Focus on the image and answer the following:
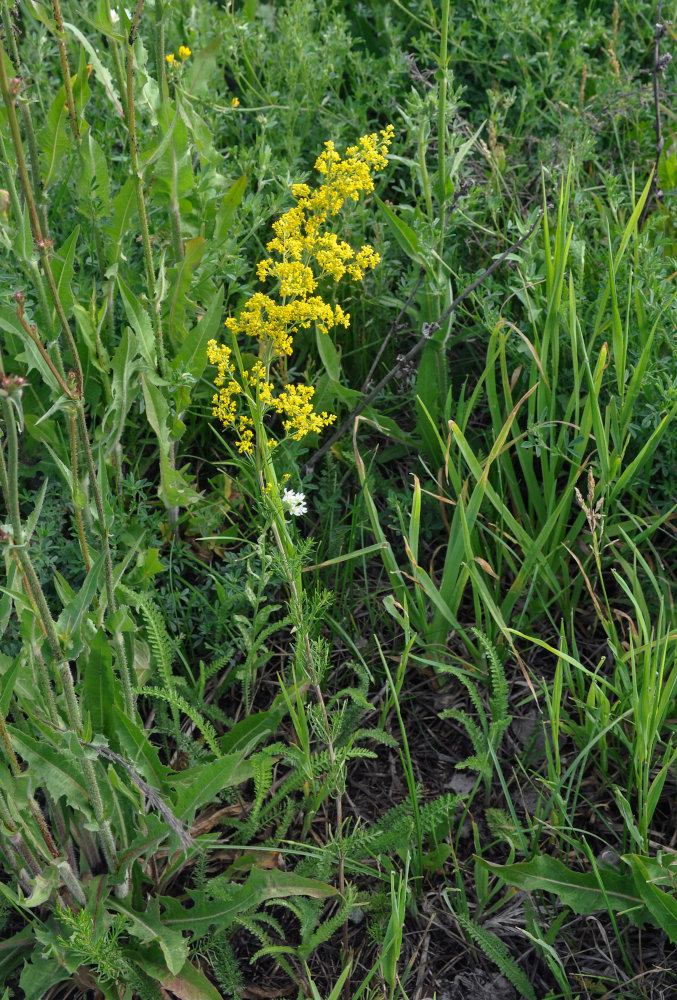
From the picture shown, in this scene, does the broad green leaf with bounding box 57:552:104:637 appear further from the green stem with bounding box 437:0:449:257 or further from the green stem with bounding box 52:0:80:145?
the green stem with bounding box 437:0:449:257

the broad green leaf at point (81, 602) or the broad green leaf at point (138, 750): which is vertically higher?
the broad green leaf at point (81, 602)

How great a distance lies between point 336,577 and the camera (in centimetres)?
223

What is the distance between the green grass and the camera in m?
1.66

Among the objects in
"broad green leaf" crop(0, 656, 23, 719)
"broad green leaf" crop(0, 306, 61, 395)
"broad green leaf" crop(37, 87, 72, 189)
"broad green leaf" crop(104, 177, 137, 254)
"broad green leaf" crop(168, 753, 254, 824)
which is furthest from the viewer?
"broad green leaf" crop(104, 177, 137, 254)

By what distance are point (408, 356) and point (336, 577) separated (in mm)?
584

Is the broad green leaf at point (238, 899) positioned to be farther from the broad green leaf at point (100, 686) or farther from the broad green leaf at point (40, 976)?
the broad green leaf at point (100, 686)

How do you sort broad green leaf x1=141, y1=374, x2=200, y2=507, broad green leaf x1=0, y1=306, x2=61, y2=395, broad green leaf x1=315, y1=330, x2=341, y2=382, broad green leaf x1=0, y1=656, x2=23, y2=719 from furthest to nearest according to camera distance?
broad green leaf x1=315, y1=330, x2=341, y2=382 → broad green leaf x1=141, y1=374, x2=200, y2=507 → broad green leaf x1=0, y1=656, x2=23, y2=719 → broad green leaf x1=0, y1=306, x2=61, y2=395

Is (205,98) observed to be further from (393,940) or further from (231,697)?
(393,940)

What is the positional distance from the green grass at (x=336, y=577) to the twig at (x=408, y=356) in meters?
0.04

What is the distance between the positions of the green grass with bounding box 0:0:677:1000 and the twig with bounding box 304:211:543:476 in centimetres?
4

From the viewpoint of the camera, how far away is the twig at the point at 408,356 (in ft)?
7.35

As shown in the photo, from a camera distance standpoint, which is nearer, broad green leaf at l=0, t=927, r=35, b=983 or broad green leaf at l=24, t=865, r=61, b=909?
broad green leaf at l=24, t=865, r=61, b=909

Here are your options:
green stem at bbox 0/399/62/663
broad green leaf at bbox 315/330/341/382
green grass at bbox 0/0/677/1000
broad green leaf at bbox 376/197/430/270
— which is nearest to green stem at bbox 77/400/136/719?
green grass at bbox 0/0/677/1000

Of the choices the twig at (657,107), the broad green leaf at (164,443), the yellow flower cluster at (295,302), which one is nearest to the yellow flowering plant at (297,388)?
the yellow flower cluster at (295,302)
